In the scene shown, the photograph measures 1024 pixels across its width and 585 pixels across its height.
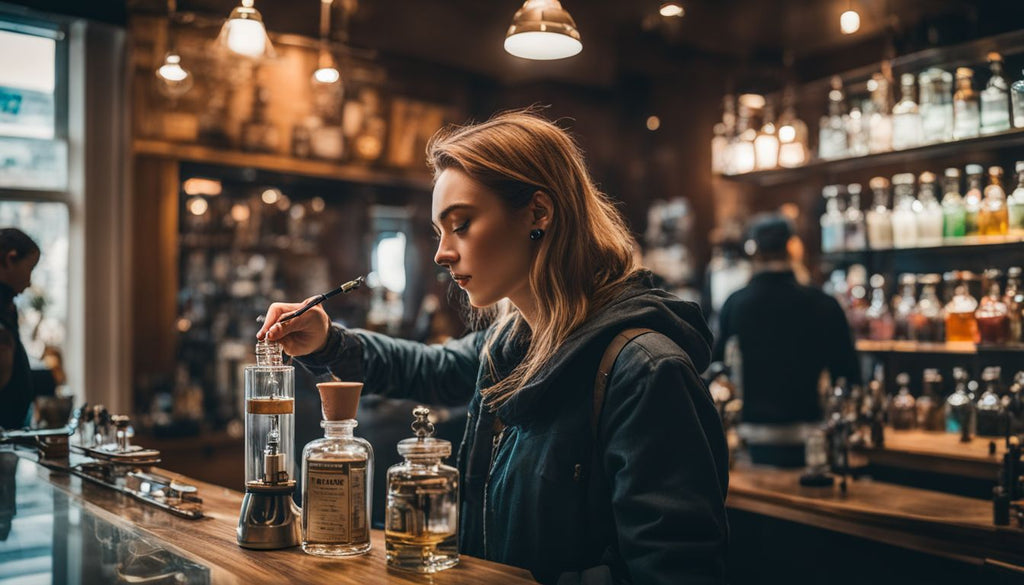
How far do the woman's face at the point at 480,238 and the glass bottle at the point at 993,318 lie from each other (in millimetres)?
2411

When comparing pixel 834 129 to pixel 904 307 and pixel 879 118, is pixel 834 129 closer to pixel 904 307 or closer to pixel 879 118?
pixel 879 118

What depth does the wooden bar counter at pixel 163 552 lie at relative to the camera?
125cm

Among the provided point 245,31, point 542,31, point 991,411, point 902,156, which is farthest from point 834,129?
point 245,31

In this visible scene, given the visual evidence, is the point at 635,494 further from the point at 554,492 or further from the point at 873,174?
the point at 873,174

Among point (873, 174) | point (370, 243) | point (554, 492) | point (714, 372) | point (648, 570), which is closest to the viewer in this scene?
point (648, 570)

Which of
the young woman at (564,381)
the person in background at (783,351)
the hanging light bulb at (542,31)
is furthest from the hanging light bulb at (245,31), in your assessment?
the person in background at (783,351)

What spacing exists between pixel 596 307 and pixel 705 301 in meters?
4.29

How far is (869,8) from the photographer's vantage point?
4.93 meters

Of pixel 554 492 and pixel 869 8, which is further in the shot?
pixel 869 8

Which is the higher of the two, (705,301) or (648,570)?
(705,301)

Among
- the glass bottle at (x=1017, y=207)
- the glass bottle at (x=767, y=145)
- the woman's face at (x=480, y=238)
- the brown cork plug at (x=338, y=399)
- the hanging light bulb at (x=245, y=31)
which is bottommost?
the brown cork plug at (x=338, y=399)

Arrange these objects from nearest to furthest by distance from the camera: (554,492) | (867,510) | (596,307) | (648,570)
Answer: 1. (648,570)
2. (554,492)
3. (596,307)
4. (867,510)

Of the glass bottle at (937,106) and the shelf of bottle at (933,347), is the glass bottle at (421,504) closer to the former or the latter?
the shelf of bottle at (933,347)

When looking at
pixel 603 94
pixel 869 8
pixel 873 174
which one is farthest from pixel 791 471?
pixel 603 94
